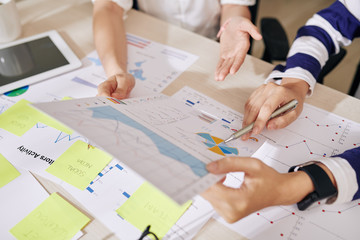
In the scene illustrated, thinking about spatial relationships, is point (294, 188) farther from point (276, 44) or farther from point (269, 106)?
point (276, 44)

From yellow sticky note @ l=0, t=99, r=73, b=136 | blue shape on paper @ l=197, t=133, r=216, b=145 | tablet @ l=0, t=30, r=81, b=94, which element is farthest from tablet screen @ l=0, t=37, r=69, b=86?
blue shape on paper @ l=197, t=133, r=216, b=145

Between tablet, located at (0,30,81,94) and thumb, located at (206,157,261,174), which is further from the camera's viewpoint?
tablet, located at (0,30,81,94)

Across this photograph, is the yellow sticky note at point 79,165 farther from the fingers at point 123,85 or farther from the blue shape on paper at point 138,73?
the blue shape on paper at point 138,73

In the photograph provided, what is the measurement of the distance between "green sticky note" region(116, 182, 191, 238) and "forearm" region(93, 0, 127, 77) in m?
0.41

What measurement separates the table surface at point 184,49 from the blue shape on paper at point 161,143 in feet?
0.51

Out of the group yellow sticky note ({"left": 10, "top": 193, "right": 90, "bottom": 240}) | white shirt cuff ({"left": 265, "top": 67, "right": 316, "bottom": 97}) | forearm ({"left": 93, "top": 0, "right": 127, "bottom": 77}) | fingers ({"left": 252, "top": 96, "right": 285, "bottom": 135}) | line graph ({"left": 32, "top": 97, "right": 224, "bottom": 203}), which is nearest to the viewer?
line graph ({"left": 32, "top": 97, "right": 224, "bottom": 203})

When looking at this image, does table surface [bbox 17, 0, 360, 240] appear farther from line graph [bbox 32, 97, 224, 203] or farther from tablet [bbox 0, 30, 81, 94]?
line graph [bbox 32, 97, 224, 203]

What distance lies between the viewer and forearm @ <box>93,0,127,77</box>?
34.7 inches

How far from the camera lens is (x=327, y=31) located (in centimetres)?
89

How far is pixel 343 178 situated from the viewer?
1.90 feet

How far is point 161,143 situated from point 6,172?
0.40 metres

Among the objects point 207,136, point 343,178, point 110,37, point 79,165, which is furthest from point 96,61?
point 343,178

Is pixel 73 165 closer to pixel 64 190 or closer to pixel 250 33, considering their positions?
pixel 64 190

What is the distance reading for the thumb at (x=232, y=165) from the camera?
479 millimetres
